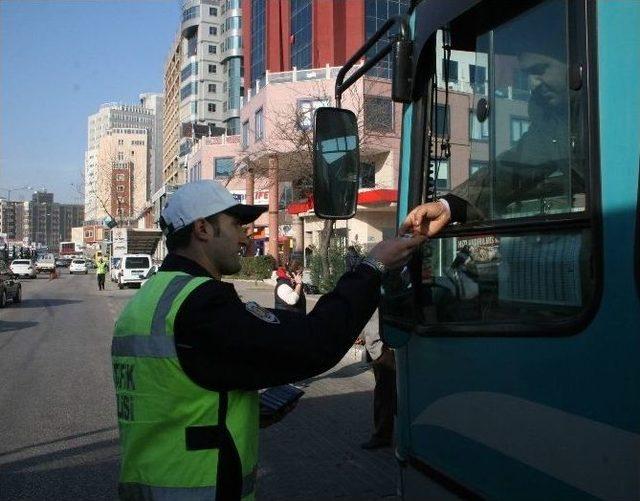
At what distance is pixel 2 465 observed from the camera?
5.80 m

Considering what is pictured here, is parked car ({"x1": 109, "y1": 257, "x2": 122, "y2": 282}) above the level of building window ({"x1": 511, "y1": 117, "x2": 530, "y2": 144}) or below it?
below

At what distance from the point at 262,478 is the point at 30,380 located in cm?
580

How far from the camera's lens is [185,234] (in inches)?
81.2

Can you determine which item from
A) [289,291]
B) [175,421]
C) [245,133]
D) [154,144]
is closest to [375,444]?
[289,291]

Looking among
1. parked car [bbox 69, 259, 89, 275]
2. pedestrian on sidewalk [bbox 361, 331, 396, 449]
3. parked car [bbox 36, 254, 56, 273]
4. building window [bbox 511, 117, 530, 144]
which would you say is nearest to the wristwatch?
building window [bbox 511, 117, 530, 144]

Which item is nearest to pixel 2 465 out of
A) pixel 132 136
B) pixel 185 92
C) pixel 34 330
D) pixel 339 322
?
pixel 339 322

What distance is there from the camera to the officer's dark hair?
2051 millimetres

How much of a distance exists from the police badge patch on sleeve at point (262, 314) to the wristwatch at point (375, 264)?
343 mm

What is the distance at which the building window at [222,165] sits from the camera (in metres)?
56.9

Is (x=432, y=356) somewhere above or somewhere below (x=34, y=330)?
above

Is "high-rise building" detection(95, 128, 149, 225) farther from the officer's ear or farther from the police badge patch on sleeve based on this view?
the police badge patch on sleeve

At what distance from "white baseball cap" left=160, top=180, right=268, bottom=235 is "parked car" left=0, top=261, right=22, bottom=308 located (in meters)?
23.3

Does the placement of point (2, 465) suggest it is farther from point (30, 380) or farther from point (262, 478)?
point (30, 380)

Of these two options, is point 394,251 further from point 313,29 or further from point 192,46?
point 192,46
